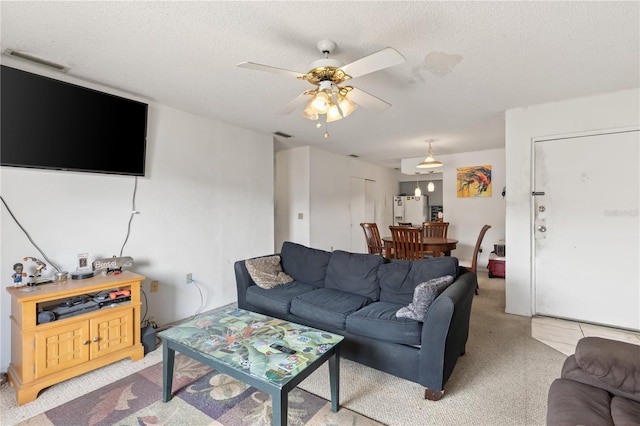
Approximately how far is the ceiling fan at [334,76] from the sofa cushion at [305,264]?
5.14 feet

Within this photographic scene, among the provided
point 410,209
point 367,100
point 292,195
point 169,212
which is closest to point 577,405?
point 367,100

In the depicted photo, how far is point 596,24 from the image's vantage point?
5.83ft

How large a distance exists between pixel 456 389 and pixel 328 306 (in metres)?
1.07

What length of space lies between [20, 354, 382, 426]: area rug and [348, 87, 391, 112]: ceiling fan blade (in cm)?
205

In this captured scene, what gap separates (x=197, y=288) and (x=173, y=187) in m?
1.22

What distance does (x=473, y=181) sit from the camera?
5906mm

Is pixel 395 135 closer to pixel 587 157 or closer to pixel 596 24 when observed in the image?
pixel 587 157

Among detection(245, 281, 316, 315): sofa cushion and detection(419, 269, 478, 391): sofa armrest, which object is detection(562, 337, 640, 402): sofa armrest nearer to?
detection(419, 269, 478, 391): sofa armrest

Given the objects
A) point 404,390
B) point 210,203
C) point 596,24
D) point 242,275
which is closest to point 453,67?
point 596,24

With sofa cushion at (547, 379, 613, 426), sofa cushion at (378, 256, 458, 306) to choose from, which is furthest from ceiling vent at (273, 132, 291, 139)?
sofa cushion at (547, 379, 613, 426)

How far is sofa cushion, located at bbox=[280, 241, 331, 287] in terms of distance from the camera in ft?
10.2

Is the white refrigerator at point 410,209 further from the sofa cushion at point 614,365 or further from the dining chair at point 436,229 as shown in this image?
the sofa cushion at point 614,365

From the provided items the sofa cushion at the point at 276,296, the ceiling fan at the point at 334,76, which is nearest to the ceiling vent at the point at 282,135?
the ceiling fan at the point at 334,76

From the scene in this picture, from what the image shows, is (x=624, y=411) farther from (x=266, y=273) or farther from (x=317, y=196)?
(x=317, y=196)
